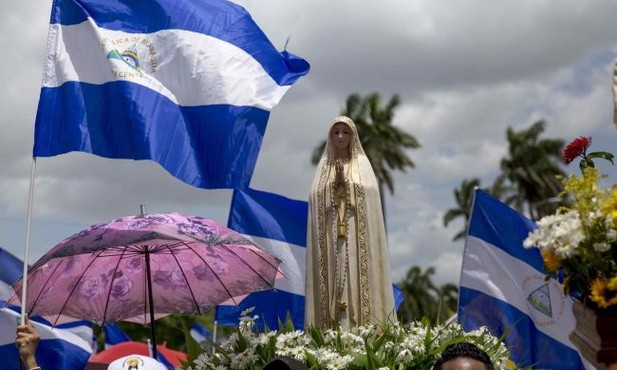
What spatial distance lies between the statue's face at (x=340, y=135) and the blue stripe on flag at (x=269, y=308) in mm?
5637

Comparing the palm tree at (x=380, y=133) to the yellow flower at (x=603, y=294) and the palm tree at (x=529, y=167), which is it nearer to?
the palm tree at (x=529, y=167)

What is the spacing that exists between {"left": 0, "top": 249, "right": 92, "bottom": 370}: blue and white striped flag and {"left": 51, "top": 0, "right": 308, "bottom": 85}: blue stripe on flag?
445cm

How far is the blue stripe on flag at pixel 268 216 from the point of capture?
14.8 meters

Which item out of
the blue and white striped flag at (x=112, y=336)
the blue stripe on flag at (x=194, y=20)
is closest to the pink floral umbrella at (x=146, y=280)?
the blue stripe on flag at (x=194, y=20)

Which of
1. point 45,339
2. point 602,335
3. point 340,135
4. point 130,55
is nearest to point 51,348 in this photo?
point 45,339

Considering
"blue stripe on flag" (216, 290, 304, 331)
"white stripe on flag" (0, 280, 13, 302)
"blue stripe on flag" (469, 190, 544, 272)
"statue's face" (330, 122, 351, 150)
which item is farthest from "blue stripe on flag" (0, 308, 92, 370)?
"statue's face" (330, 122, 351, 150)

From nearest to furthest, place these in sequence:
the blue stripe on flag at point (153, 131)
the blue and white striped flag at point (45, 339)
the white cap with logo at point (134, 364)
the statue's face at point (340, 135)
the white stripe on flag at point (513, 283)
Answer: the white cap with logo at point (134, 364), the blue stripe on flag at point (153, 131), the statue's face at point (340, 135), the white stripe on flag at point (513, 283), the blue and white striped flag at point (45, 339)

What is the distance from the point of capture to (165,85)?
9.26 meters

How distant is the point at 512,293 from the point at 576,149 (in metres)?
9.07

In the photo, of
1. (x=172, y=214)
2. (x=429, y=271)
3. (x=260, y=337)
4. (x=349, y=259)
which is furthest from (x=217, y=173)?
(x=429, y=271)

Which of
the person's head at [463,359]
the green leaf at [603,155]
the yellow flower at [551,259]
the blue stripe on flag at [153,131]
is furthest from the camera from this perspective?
the blue stripe on flag at [153,131]

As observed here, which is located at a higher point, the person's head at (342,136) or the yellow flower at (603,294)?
the person's head at (342,136)

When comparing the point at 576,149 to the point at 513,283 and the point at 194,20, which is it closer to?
the point at 194,20

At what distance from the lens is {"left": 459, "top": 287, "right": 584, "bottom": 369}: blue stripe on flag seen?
40.6ft
